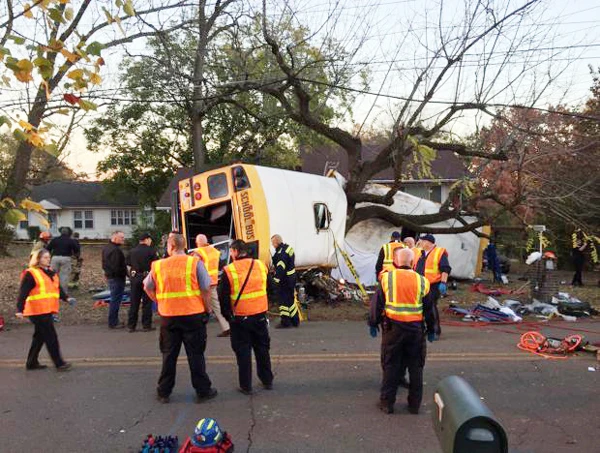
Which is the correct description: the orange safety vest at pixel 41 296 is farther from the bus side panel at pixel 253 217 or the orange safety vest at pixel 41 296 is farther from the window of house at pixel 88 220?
the window of house at pixel 88 220

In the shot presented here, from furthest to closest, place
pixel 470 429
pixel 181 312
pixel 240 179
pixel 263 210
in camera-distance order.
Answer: pixel 240 179, pixel 263 210, pixel 181 312, pixel 470 429

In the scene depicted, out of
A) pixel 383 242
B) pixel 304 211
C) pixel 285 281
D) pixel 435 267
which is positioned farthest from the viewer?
pixel 383 242

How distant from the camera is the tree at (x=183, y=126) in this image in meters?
17.5

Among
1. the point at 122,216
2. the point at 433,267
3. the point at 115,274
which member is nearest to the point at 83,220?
the point at 122,216

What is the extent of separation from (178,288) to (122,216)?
37.9 meters

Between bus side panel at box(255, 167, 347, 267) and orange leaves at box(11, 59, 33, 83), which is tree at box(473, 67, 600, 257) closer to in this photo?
bus side panel at box(255, 167, 347, 267)

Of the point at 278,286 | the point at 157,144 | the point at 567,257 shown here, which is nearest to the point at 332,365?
the point at 278,286

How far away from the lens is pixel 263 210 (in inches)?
420

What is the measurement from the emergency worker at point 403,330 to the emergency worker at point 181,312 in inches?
74.4

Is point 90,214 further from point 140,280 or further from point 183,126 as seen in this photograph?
point 140,280

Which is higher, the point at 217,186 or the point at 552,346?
the point at 217,186

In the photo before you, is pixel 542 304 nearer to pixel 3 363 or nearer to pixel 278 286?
pixel 278 286

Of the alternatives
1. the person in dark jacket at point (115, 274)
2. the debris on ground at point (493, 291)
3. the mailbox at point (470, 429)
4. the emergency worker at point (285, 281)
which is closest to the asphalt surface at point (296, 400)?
the emergency worker at point (285, 281)

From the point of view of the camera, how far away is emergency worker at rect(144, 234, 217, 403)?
215 inches
